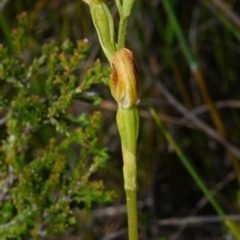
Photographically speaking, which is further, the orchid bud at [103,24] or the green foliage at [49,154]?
the green foliage at [49,154]

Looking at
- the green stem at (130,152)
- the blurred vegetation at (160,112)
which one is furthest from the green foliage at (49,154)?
the green stem at (130,152)

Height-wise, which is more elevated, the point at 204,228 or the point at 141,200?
the point at 141,200

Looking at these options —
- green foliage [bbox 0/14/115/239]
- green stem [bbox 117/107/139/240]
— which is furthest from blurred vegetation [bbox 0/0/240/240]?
green stem [bbox 117/107/139/240]

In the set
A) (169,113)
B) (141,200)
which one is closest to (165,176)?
(169,113)

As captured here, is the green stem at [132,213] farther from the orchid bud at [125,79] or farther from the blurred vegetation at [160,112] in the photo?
the blurred vegetation at [160,112]

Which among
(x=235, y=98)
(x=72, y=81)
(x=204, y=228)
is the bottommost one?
(x=204, y=228)

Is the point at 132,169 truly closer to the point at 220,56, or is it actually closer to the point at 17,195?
the point at 17,195

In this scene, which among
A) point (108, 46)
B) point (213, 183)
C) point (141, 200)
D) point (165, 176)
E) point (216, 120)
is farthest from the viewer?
point (165, 176)

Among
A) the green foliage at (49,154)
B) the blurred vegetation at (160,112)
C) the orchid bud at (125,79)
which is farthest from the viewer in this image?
the blurred vegetation at (160,112)
